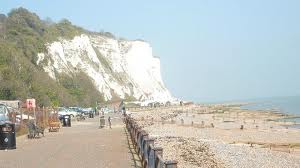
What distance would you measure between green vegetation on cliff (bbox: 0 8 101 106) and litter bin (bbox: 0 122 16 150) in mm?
39867

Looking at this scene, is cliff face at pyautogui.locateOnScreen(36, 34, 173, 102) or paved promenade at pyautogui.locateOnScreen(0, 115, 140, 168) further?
cliff face at pyautogui.locateOnScreen(36, 34, 173, 102)

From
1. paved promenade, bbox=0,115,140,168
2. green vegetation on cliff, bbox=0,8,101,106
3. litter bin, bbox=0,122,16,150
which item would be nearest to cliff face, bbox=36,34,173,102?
green vegetation on cliff, bbox=0,8,101,106

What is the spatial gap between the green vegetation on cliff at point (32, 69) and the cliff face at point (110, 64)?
8.48ft

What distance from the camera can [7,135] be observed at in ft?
70.9

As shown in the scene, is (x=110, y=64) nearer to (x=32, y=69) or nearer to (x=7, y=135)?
(x=32, y=69)

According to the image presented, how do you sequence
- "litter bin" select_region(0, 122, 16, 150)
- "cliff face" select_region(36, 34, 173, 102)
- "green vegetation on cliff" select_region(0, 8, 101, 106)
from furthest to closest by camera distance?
"cliff face" select_region(36, 34, 173, 102), "green vegetation on cliff" select_region(0, 8, 101, 106), "litter bin" select_region(0, 122, 16, 150)

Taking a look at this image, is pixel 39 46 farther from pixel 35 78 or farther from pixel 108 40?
pixel 108 40

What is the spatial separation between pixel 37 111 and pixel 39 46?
6184cm

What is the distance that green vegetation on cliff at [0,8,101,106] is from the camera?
63.3m

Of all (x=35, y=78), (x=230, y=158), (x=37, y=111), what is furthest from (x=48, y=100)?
(x=230, y=158)

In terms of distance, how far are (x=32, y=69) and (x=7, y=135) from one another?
52146mm

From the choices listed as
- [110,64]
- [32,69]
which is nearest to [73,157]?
[32,69]

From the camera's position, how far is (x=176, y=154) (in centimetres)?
2341

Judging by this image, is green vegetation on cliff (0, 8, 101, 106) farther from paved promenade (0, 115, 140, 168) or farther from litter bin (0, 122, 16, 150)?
paved promenade (0, 115, 140, 168)
